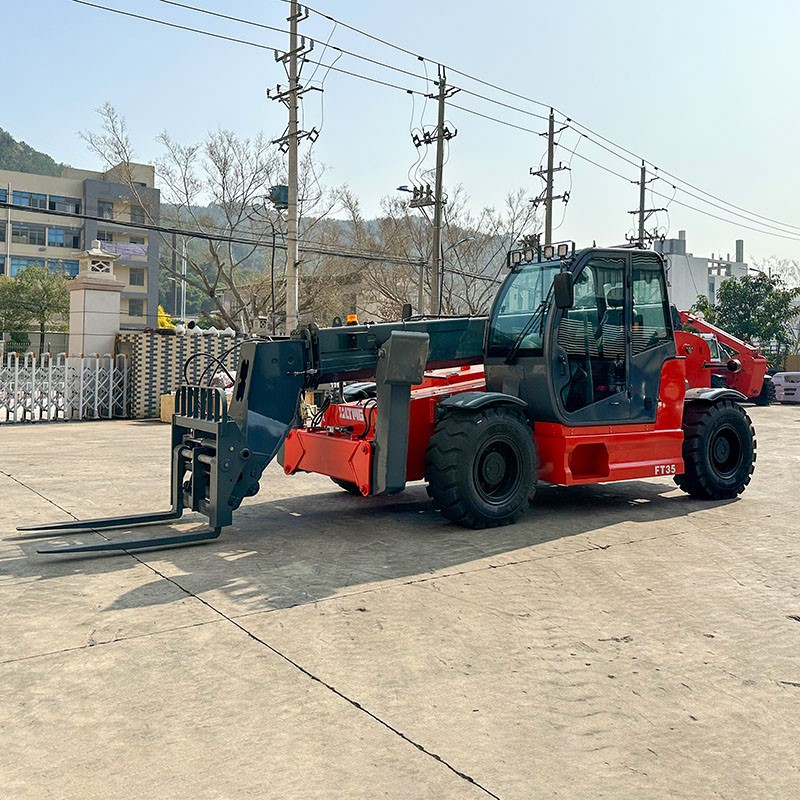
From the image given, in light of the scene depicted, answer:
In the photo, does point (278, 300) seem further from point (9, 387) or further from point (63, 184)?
point (63, 184)

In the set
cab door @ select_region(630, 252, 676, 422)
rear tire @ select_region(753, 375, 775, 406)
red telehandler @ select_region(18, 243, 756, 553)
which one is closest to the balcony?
rear tire @ select_region(753, 375, 775, 406)

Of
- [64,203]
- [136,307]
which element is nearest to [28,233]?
[64,203]

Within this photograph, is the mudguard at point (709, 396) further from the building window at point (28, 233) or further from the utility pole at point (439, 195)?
the building window at point (28, 233)

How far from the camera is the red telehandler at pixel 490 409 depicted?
7461mm

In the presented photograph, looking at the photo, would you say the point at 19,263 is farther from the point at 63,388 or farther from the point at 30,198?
the point at 63,388

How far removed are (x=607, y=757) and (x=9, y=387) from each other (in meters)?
18.3

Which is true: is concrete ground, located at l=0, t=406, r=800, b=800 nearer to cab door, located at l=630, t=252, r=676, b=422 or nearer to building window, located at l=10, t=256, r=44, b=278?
cab door, located at l=630, t=252, r=676, b=422

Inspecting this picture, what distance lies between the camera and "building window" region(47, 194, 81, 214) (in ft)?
212

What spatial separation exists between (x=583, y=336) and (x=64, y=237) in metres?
66.2

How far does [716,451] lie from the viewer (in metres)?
9.87

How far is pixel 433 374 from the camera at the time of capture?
31.6 feet

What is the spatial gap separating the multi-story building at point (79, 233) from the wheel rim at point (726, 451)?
5898cm

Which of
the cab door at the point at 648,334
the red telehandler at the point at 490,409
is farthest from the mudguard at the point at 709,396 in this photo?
the cab door at the point at 648,334

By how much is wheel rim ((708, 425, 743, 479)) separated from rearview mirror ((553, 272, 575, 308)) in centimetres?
299
